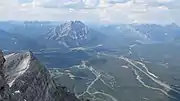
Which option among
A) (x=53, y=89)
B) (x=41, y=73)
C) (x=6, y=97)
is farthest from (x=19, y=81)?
(x=6, y=97)

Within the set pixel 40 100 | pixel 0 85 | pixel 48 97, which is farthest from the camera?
pixel 48 97

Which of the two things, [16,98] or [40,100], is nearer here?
[16,98]

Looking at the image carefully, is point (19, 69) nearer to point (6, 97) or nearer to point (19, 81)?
point (19, 81)

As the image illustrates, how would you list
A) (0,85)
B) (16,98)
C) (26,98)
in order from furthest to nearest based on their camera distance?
1. (26,98)
2. (16,98)
3. (0,85)

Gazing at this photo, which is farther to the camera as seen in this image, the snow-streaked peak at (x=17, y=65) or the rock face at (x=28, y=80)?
the snow-streaked peak at (x=17, y=65)

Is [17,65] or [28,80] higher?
[17,65]

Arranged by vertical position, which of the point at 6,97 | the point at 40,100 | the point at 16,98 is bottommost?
the point at 40,100

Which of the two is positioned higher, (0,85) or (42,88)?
(0,85)

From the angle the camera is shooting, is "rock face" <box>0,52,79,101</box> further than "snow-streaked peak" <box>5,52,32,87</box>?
No

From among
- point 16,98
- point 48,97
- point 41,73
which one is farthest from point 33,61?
point 16,98

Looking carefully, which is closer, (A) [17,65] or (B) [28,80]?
(B) [28,80]

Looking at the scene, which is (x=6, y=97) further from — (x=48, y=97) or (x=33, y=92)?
(x=48, y=97)
